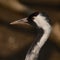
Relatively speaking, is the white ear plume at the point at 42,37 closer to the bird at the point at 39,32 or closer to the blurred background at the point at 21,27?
the bird at the point at 39,32

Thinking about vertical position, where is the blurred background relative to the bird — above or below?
above

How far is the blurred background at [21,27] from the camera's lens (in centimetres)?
418

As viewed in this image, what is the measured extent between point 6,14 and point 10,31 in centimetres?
19

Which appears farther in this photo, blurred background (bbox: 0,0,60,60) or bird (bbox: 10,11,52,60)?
blurred background (bbox: 0,0,60,60)

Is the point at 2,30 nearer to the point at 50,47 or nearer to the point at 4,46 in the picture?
the point at 4,46

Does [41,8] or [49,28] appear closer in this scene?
[49,28]

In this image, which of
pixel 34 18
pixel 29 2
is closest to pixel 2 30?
pixel 29 2

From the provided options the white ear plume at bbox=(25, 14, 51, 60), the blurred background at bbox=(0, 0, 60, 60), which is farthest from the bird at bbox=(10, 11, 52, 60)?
the blurred background at bbox=(0, 0, 60, 60)

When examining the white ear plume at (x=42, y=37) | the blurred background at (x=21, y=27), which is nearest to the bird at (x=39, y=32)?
the white ear plume at (x=42, y=37)

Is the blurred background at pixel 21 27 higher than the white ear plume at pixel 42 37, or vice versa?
the blurred background at pixel 21 27

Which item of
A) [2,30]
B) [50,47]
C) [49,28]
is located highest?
[2,30]

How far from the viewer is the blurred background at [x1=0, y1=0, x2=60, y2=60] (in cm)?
418

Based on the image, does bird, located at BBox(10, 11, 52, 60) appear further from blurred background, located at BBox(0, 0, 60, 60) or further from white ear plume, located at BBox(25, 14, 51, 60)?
blurred background, located at BBox(0, 0, 60, 60)

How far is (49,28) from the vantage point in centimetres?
231
